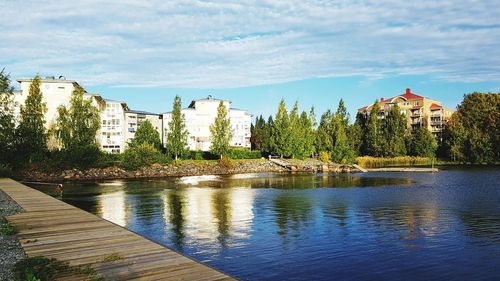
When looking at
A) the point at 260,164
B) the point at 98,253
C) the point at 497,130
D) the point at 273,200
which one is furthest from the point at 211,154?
the point at 98,253

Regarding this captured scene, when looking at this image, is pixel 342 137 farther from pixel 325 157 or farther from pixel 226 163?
pixel 226 163

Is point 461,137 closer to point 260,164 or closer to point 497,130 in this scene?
point 497,130

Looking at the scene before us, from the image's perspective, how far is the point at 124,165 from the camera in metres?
74.1

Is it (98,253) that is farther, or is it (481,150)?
(481,150)

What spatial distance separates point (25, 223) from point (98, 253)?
6662 mm

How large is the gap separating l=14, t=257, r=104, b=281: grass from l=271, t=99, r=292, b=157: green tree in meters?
90.8

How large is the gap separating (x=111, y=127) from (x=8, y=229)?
76774 mm

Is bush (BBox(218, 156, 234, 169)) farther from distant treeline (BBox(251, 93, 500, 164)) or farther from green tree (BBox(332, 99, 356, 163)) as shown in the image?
green tree (BBox(332, 99, 356, 163))

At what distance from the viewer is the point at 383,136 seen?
381ft

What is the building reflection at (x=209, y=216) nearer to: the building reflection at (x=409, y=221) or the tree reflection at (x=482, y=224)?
the building reflection at (x=409, y=221)

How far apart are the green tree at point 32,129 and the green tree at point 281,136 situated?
173 feet

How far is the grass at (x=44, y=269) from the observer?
9.69 m

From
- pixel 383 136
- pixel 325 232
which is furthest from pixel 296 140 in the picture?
pixel 325 232

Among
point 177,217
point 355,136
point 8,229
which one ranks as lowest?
point 177,217
